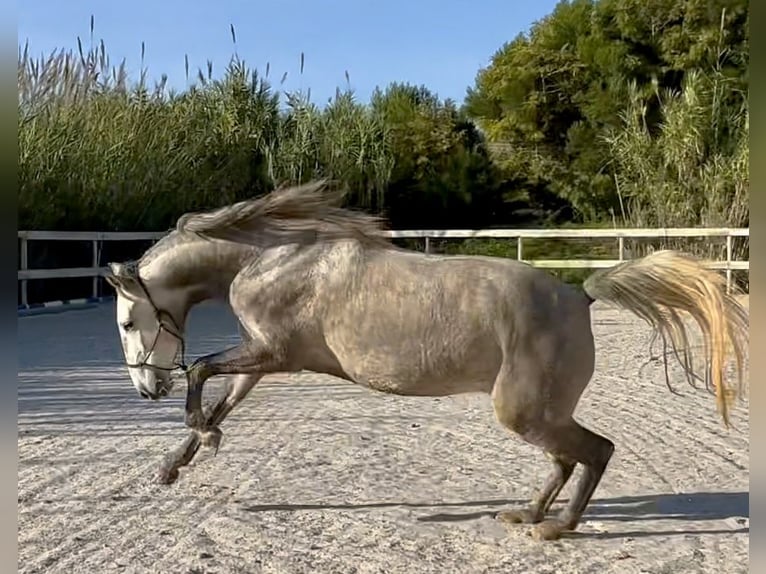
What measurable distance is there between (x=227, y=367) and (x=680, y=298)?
190 cm

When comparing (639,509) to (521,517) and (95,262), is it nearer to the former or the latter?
(521,517)

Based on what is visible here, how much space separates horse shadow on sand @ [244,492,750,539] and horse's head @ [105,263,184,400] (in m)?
0.72

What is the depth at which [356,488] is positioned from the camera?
4383 mm

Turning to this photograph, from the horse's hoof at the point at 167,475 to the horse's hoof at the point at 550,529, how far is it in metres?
1.64

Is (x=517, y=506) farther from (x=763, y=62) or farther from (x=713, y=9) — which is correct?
(x=713, y=9)

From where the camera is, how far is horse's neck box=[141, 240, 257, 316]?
4.11 meters

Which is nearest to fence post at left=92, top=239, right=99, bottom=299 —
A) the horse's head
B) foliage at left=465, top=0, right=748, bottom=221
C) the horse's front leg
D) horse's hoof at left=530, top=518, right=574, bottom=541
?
foliage at left=465, top=0, right=748, bottom=221

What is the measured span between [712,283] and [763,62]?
249 centimetres

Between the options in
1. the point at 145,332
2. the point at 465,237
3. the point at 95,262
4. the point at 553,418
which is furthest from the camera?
the point at 465,237

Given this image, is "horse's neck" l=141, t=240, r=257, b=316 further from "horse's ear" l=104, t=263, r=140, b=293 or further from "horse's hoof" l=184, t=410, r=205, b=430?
"horse's hoof" l=184, t=410, r=205, b=430

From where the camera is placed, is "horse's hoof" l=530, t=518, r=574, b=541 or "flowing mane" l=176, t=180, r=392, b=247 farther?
"flowing mane" l=176, t=180, r=392, b=247

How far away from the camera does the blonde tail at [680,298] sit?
3658 mm

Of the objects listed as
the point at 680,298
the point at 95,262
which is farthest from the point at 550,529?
the point at 95,262

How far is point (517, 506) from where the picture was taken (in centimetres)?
416
